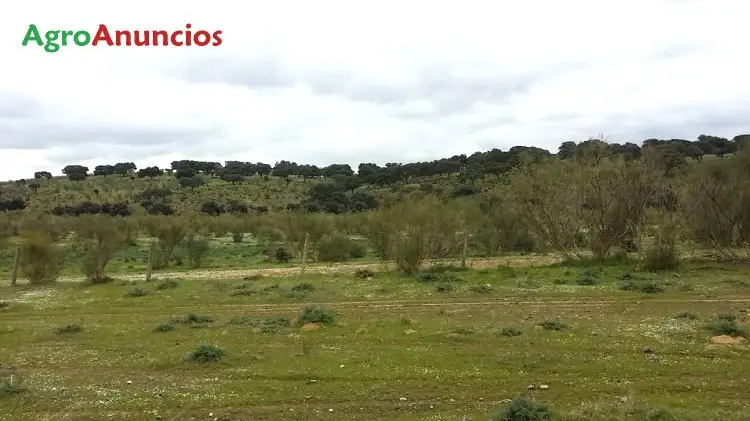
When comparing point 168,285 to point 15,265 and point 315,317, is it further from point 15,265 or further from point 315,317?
point 315,317

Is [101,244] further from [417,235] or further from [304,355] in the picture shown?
[304,355]

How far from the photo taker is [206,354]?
13.6 m

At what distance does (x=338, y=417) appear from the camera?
31.8 feet

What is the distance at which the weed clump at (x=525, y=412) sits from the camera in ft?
28.9

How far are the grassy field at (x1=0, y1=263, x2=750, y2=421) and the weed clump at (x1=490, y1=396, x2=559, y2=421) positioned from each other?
1.52 feet

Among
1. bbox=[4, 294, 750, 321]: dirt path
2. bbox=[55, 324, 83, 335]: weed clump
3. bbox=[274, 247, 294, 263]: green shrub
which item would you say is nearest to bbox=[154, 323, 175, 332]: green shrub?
bbox=[55, 324, 83, 335]: weed clump

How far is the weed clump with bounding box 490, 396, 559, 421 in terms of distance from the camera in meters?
8.82

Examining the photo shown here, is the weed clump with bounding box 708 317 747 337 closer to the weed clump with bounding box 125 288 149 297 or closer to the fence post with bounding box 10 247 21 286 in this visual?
the weed clump with bounding box 125 288 149 297

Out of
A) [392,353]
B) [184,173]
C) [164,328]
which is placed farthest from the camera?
[184,173]

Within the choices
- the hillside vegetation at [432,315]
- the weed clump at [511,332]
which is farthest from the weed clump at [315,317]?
the weed clump at [511,332]

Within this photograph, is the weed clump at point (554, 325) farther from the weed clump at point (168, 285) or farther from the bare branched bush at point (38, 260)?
the bare branched bush at point (38, 260)

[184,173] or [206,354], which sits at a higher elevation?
[184,173]

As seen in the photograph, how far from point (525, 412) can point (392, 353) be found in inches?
212

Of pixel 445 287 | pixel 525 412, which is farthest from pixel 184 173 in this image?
pixel 525 412
